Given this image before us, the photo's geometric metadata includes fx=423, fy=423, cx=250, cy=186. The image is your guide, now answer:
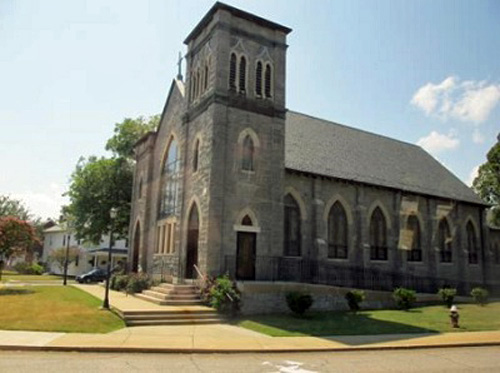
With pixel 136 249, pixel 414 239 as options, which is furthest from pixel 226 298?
pixel 414 239

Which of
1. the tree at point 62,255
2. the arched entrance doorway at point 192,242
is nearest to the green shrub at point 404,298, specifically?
the arched entrance doorway at point 192,242

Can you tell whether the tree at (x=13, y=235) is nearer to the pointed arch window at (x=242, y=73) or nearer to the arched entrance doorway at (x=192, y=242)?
the arched entrance doorway at (x=192, y=242)

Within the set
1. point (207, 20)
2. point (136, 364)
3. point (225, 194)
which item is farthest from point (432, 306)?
point (207, 20)

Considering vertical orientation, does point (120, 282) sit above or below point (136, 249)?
below

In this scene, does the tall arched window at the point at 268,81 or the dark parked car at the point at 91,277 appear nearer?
the tall arched window at the point at 268,81

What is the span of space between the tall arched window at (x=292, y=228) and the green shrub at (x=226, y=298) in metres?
6.18

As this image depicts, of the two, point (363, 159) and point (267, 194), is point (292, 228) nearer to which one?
point (267, 194)

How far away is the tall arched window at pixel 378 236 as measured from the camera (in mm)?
25938

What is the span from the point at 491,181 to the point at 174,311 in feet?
98.5

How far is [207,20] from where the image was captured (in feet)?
72.0

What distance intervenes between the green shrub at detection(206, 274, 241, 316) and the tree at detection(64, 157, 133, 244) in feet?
81.3

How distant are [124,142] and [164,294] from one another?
2753 centimetres

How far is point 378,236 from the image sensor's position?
26375 millimetres

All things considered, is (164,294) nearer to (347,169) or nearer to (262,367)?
(262,367)
